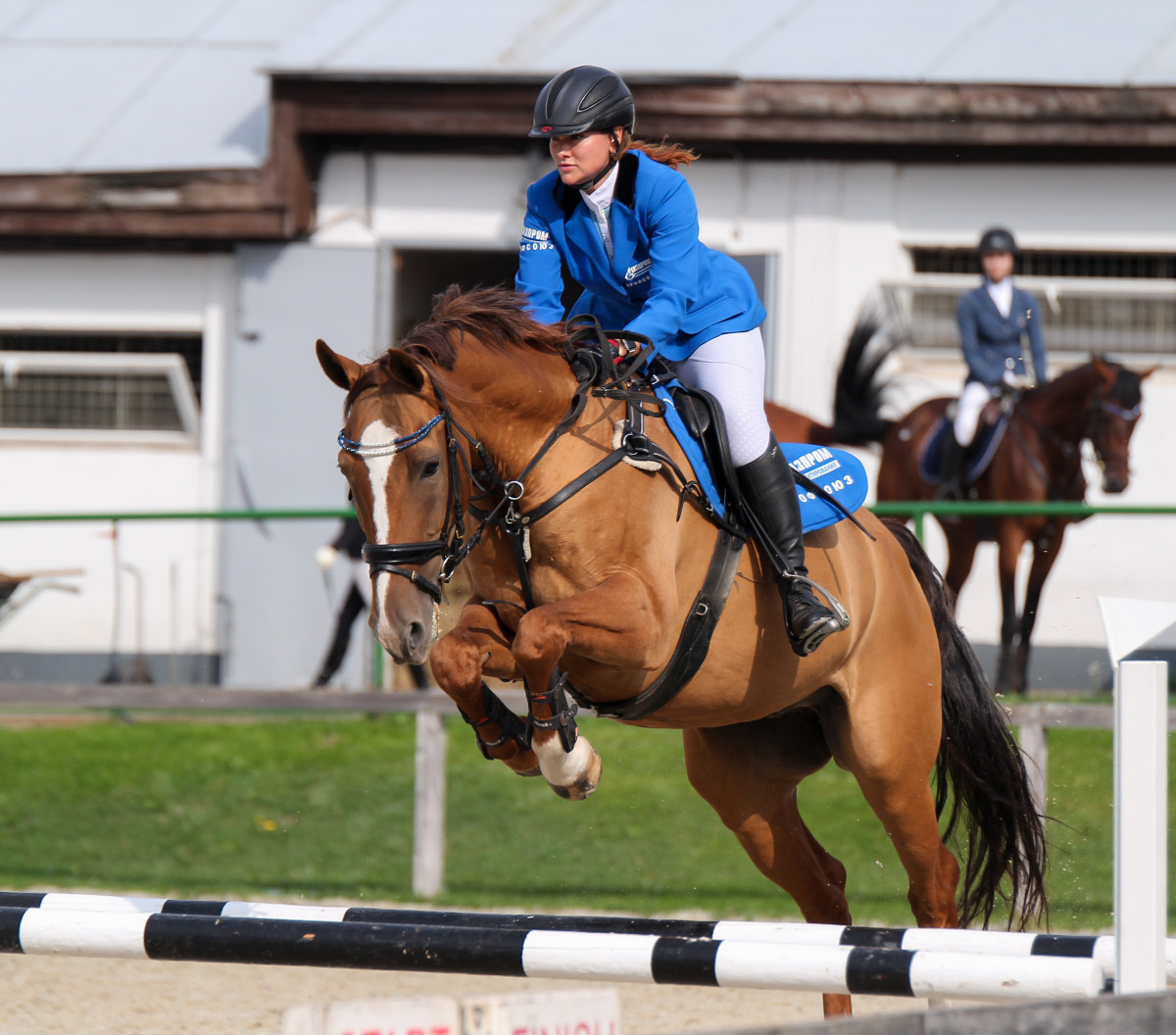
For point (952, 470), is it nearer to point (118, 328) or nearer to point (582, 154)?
point (582, 154)

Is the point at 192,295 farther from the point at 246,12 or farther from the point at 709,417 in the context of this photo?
the point at 709,417

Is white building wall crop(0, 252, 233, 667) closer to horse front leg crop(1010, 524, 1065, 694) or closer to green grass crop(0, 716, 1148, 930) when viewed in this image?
green grass crop(0, 716, 1148, 930)

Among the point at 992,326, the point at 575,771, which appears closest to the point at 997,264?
the point at 992,326

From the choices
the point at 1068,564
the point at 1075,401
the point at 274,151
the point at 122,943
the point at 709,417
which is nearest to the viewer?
the point at 122,943

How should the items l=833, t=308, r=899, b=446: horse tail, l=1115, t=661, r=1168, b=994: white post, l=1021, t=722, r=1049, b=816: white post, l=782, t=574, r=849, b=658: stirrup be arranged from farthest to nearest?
1. l=833, t=308, r=899, b=446: horse tail
2. l=1021, t=722, r=1049, b=816: white post
3. l=782, t=574, r=849, b=658: stirrup
4. l=1115, t=661, r=1168, b=994: white post

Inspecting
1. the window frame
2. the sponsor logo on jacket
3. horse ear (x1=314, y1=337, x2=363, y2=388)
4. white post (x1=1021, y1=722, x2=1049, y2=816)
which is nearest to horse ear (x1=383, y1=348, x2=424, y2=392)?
horse ear (x1=314, y1=337, x2=363, y2=388)

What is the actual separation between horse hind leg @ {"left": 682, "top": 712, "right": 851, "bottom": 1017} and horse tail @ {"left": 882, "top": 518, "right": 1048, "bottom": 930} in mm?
406

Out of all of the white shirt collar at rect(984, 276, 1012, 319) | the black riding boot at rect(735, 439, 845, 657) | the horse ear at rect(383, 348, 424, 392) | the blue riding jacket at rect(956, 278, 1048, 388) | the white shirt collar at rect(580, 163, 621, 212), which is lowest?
the black riding boot at rect(735, 439, 845, 657)

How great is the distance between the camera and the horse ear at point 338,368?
322 cm

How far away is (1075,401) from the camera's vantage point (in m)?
8.18

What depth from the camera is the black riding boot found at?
11.8ft

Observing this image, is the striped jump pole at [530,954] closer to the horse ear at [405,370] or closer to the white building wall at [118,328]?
the horse ear at [405,370]

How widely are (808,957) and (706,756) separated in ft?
4.74

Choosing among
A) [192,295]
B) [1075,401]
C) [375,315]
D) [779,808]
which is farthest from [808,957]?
[192,295]
